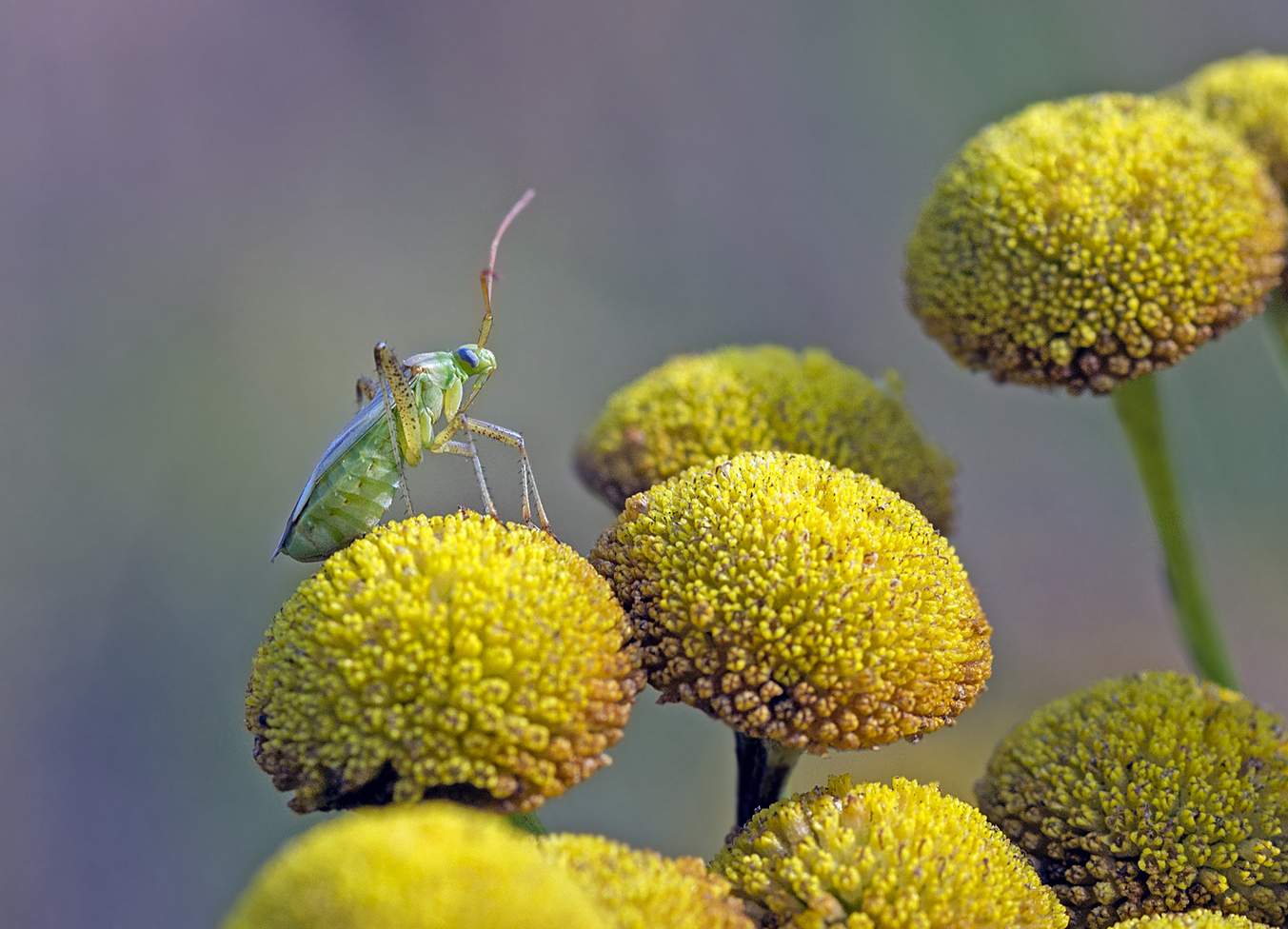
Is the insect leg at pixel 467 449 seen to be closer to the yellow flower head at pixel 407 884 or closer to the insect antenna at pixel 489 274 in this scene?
the insect antenna at pixel 489 274

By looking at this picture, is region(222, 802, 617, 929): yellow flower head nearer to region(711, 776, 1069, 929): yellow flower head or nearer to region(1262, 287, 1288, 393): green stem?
region(711, 776, 1069, 929): yellow flower head

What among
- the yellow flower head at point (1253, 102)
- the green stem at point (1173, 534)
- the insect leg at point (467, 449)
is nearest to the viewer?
the insect leg at point (467, 449)

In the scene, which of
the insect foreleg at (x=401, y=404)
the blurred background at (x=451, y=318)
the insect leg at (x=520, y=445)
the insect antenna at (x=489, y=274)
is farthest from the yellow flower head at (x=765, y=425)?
the blurred background at (x=451, y=318)

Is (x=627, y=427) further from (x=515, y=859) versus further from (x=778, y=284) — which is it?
(x=778, y=284)

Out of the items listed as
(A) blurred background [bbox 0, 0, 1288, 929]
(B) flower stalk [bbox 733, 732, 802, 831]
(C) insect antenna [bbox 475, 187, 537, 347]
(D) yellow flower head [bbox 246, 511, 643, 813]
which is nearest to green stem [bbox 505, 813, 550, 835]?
(D) yellow flower head [bbox 246, 511, 643, 813]

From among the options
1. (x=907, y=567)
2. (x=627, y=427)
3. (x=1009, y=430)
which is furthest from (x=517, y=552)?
(x=1009, y=430)

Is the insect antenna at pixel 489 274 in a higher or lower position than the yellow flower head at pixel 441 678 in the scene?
higher
